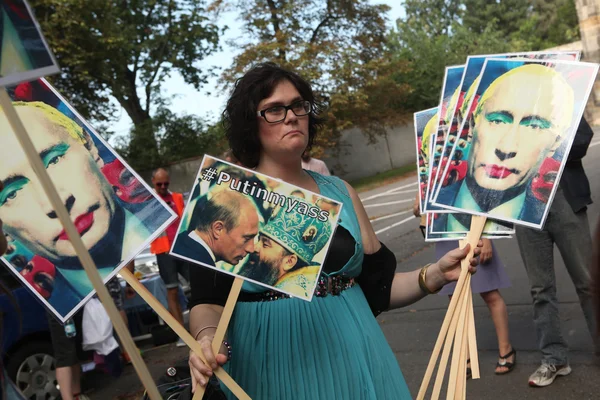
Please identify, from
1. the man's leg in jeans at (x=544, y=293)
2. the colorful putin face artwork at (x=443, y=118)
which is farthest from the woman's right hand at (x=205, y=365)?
the man's leg in jeans at (x=544, y=293)

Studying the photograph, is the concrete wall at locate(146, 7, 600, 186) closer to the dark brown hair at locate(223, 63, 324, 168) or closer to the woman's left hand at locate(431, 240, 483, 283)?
the dark brown hair at locate(223, 63, 324, 168)

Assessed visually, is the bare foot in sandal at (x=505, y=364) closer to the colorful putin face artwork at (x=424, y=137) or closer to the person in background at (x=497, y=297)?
the person in background at (x=497, y=297)

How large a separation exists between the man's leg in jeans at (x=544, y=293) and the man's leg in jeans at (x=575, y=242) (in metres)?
0.15

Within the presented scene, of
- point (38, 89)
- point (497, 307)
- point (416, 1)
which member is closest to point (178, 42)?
point (497, 307)

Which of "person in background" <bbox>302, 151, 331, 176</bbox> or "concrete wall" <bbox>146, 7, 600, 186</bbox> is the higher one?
"person in background" <bbox>302, 151, 331, 176</bbox>

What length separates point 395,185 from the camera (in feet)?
75.4

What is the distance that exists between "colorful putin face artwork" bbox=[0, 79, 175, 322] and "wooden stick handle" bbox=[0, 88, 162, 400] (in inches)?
25.7

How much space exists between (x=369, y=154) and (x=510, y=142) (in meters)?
27.5

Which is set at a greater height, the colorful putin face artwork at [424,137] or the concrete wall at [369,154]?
the colorful putin face artwork at [424,137]

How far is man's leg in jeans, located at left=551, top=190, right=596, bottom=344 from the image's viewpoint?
13.0 ft

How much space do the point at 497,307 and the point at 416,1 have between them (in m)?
87.6

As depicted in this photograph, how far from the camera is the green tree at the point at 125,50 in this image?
21562 mm

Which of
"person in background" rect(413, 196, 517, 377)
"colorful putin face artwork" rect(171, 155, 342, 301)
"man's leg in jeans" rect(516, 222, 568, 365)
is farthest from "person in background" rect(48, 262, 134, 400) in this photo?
"colorful putin face artwork" rect(171, 155, 342, 301)

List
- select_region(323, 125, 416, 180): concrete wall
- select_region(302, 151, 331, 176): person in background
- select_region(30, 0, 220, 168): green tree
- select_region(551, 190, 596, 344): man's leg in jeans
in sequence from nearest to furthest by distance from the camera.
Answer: select_region(551, 190, 596, 344): man's leg in jeans < select_region(302, 151, 331, 176): person in background < select_region(30, 0, 220, 168): green tree < select_region(323, 125, 416, 180): concrete wall
